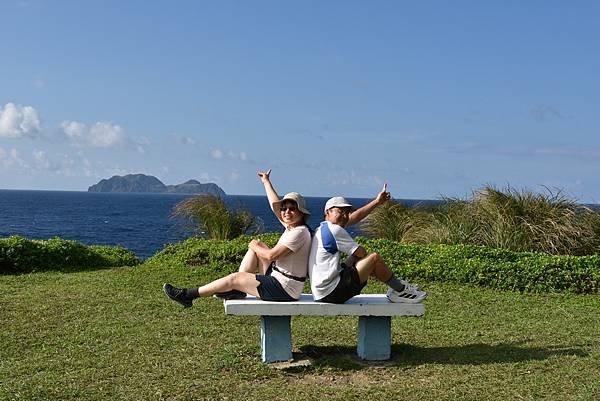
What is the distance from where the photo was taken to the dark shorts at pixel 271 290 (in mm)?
5816

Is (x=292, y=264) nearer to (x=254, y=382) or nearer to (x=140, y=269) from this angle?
(x=254, y=382)

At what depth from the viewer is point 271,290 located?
582 cm

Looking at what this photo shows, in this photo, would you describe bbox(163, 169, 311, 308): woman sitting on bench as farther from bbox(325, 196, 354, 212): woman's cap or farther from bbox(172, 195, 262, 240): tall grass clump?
bbox(172, 195, 262, 240): tall grass clump

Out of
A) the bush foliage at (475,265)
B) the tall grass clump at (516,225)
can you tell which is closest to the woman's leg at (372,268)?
the bush foliage at (475,265)

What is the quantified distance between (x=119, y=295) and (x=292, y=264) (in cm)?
422

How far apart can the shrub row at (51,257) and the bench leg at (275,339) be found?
7.21 m

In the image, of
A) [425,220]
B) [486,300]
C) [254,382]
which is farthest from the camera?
[425,220]

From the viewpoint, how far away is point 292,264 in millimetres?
5828

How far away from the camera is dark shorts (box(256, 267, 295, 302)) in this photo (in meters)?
5.82

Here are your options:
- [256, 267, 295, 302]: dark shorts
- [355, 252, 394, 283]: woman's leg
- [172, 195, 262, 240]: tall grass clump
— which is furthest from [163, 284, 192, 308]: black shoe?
[172, 195, 262, 240]: tall grass clump

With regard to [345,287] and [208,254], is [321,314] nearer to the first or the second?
[345,287]

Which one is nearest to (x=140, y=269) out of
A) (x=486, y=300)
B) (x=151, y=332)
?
(x=151, y=332)

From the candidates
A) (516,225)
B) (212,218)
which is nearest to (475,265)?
(516,225)

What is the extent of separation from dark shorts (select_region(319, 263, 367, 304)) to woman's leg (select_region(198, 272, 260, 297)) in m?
0.57
